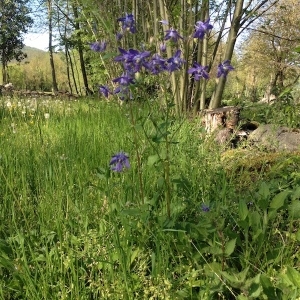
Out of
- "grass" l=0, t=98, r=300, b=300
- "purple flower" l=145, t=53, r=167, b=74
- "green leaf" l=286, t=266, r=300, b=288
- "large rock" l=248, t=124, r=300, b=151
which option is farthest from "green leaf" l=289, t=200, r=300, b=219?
"large rock" l=248, t=124, r=300, b=151

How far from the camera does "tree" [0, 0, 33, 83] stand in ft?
84.5

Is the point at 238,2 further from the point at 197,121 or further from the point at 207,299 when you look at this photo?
the point at 207,299

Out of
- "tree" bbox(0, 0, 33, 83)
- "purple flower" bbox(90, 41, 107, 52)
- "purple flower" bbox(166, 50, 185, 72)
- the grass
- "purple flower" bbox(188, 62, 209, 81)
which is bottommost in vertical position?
the grass

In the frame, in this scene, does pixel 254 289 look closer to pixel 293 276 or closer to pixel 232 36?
pixel 293 276

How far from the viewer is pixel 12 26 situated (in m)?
26.7

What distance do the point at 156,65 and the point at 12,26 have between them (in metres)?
28.8

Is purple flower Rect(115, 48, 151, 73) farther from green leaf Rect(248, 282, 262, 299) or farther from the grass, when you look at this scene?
green leaf Rect(248, 282, 262, 299)

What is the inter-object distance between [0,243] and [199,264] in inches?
30.7

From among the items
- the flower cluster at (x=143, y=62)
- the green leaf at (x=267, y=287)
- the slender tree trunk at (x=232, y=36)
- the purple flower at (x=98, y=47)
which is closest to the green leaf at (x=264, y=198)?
the green leaf at (x=267, y=287)

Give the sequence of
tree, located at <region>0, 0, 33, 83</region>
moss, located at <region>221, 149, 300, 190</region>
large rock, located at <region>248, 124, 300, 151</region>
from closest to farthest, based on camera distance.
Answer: moss, located at <region>221, 149, 300, 190</region> → large rock, located at <region>248, 124, 300, 151</region> → tree, located at <region>0, 0, 33, 83</region>

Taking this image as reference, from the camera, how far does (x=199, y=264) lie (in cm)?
132

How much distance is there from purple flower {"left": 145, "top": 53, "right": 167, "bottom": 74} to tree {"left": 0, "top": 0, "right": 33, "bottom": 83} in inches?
1065

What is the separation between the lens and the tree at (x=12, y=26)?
25766 millimetres

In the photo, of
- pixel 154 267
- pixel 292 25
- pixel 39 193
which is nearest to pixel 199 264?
pixel 154 267
